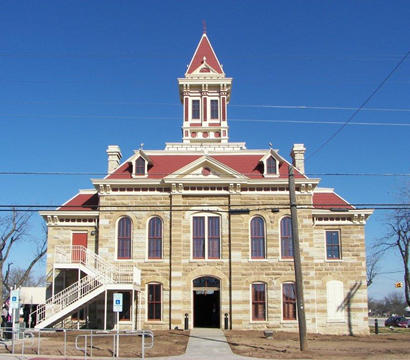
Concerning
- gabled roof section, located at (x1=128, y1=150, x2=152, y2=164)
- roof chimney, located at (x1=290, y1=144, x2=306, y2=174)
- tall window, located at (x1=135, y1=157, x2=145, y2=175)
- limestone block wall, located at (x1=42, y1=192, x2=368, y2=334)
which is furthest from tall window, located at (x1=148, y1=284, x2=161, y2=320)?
roof chimney, located at (x1=290, y1=144, x2=306, y2=174)

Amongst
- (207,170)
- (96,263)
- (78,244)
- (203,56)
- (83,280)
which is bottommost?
(83,280)

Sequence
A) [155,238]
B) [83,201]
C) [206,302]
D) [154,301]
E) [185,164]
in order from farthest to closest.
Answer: [83,201]
[206,302]
[185,164]
[155,238]
[154,301]

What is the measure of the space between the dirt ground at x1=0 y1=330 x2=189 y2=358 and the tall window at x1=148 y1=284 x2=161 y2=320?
3050mm

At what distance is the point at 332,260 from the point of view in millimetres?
33969

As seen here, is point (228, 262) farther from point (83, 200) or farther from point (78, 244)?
point (83, 200)

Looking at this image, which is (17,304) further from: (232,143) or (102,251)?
(232,143)

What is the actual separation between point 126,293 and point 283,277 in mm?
9407

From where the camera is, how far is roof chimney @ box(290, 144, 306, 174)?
36562 mm

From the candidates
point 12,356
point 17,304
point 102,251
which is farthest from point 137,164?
point 12,356

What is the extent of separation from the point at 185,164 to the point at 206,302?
9.06m

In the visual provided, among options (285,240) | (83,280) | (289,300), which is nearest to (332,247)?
(285,240)

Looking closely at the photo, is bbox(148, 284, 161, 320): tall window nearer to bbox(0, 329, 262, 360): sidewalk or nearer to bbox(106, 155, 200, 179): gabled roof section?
bbox(0, 329, 262, 360): sidewalk

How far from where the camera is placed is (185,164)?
1356 inches

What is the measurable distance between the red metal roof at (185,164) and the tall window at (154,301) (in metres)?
6.75
